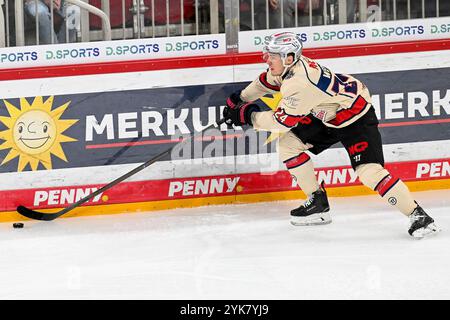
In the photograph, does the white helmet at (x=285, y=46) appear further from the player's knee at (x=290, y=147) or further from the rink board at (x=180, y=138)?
the rink board at (x=180, y=138)

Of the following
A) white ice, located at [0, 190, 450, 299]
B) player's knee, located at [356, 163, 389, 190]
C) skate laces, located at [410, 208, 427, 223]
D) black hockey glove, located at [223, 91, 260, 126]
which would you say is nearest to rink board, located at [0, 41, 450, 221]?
white ice, located at [0, 190, 450, 299]

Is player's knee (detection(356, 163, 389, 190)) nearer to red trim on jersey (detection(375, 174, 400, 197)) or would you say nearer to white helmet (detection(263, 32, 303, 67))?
red trim on jersey (detection(375, 174, 400, 197))

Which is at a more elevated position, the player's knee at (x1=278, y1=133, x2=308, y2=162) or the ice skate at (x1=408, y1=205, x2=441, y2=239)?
the player's knee at (x1=278, y1=133, x2=308, y2=162)

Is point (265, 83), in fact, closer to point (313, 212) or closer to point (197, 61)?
point (197, 61)

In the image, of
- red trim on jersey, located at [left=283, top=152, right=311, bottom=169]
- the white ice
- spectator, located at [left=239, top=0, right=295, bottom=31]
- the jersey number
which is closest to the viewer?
the white ice

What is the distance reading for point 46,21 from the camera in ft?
21.5

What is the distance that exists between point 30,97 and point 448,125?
252cm

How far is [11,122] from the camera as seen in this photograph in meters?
6.43

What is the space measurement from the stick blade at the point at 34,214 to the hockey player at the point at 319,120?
1.17 m

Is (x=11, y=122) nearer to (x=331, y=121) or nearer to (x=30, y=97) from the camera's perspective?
(x=30, y=97)

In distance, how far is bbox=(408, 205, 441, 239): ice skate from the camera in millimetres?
5824

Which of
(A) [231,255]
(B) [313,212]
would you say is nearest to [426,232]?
(B) [313,212]

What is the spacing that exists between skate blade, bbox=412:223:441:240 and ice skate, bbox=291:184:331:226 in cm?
61

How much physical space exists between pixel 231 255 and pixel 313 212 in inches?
30.3
